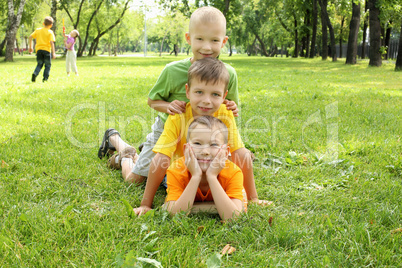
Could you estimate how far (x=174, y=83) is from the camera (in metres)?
3.12

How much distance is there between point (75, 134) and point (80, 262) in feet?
10.5

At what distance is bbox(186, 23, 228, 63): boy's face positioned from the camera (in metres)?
2.84

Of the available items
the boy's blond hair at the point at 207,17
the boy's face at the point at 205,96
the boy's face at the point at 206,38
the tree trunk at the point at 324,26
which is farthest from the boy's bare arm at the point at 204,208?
the tree trunk at the point at 324,26

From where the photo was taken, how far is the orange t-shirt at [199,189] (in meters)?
2.76

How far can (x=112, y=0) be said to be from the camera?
42.2 meters

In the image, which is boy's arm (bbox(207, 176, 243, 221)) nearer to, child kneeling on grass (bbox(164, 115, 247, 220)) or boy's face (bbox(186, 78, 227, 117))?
child kneeling on grass (bbox(164, 115, 247, 220))

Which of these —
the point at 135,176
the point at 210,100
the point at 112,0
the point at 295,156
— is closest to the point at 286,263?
the point at 210,100

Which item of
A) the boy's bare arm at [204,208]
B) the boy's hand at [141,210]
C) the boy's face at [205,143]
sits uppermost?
the boy's face at [205,143]

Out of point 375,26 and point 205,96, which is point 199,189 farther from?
point 375,26

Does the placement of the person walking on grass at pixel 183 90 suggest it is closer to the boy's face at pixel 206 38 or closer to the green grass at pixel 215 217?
the boy's face at pixel 206 38

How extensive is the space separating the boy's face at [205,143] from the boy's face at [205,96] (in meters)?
0.17

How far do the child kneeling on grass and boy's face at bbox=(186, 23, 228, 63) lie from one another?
23.0 inches

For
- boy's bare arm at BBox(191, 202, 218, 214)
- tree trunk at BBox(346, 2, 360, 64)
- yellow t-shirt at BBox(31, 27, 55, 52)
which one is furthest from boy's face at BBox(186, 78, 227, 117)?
tree trunk at BBox(346, 2, 360, 64)

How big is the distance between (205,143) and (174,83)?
0.72 meters
